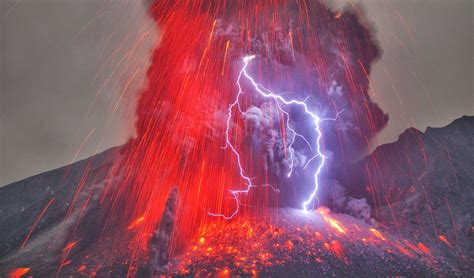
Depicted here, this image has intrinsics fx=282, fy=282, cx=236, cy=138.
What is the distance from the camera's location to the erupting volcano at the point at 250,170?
1093 centimetres

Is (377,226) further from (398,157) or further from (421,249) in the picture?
(398,157)

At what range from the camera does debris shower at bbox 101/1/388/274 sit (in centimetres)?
1427

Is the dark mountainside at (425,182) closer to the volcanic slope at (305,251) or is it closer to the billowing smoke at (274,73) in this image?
the volcanic slope at (305,251)

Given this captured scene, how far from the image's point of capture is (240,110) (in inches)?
574

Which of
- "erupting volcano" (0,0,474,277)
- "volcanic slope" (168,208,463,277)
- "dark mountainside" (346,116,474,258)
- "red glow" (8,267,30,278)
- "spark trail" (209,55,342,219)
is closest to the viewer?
"volcanic slope" (168,208,463,277)

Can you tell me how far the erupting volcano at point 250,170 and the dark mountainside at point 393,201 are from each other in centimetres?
11

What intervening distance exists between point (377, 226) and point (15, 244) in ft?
62.7

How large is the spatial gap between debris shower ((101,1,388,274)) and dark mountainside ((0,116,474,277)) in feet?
7.64

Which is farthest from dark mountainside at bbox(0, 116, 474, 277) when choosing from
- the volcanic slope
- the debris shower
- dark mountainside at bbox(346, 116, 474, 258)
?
the debris shower

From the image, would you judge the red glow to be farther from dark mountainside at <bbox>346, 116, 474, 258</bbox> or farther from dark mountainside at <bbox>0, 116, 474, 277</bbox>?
dark mountainside at <bbox>346, 116, 474, 258</bbox>

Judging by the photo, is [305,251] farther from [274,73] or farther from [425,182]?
[274,73]

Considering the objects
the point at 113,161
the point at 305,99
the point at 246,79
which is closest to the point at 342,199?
the point at 305,99

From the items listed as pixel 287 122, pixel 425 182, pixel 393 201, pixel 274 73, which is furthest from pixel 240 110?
pixel 425 182

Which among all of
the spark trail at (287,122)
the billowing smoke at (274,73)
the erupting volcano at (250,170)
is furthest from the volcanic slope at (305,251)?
the billowing smoke at (274,73)
